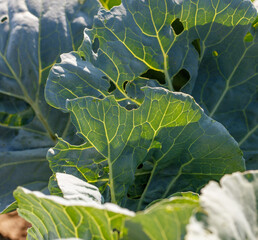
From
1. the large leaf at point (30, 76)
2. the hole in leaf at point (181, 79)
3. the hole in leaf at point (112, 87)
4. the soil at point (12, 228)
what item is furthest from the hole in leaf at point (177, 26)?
the soil at point (12, 228)

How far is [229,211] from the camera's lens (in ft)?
2.11

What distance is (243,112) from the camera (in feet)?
4.22

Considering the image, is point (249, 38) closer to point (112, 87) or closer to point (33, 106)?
point (112, 87)

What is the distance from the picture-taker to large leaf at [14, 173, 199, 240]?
65 centimetres

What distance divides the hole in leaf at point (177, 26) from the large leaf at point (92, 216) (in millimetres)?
523

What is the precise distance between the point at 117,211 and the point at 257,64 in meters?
0.77

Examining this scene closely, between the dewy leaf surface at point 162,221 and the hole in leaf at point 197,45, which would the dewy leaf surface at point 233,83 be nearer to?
the hole in leaf at point 197,45

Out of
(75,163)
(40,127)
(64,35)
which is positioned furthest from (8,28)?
(75,163)

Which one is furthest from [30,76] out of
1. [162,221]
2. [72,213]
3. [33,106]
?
[162,221]

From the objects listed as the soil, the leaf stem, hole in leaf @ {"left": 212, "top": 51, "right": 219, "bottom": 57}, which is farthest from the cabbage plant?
the soil

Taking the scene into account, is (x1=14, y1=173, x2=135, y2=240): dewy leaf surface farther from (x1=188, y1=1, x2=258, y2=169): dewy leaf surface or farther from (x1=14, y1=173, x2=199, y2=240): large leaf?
(x1=188, y1=1, x2=258, y2=169): dewy leaf surface

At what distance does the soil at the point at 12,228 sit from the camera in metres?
1.84

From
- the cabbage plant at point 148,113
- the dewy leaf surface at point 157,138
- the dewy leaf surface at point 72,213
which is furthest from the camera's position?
the dewy leaf surface at point 157,138

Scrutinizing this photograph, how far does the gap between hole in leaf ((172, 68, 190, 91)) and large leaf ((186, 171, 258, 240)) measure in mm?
601
